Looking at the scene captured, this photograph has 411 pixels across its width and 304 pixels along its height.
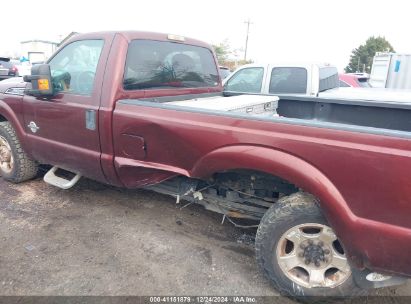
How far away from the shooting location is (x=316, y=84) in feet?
19.5

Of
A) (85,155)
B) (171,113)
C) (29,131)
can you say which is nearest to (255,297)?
(171,113)

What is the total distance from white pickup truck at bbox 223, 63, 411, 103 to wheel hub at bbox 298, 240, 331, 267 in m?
3.87

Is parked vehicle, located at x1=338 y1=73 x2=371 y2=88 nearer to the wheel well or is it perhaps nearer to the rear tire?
the wheel well

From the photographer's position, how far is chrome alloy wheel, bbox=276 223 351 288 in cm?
235

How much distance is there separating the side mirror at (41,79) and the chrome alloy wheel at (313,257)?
8.27 ft

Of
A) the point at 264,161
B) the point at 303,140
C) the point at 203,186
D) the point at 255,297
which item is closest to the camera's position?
the point at 303,140

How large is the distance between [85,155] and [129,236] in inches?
34.0

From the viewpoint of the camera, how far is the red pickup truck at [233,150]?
6.63 feet

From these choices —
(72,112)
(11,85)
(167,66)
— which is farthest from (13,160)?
(167,66)

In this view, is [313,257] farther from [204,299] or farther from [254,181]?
[204,299]

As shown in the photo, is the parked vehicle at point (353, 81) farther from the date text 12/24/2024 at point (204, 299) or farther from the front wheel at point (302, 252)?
the date text 12/24/2024 at point (204, 299)

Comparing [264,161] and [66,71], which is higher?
[66,71]

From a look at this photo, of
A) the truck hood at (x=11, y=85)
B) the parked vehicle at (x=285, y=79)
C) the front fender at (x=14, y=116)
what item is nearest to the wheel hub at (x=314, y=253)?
the front fender at (x=14, y=116)

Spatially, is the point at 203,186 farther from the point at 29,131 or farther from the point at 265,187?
the point at 29,131
